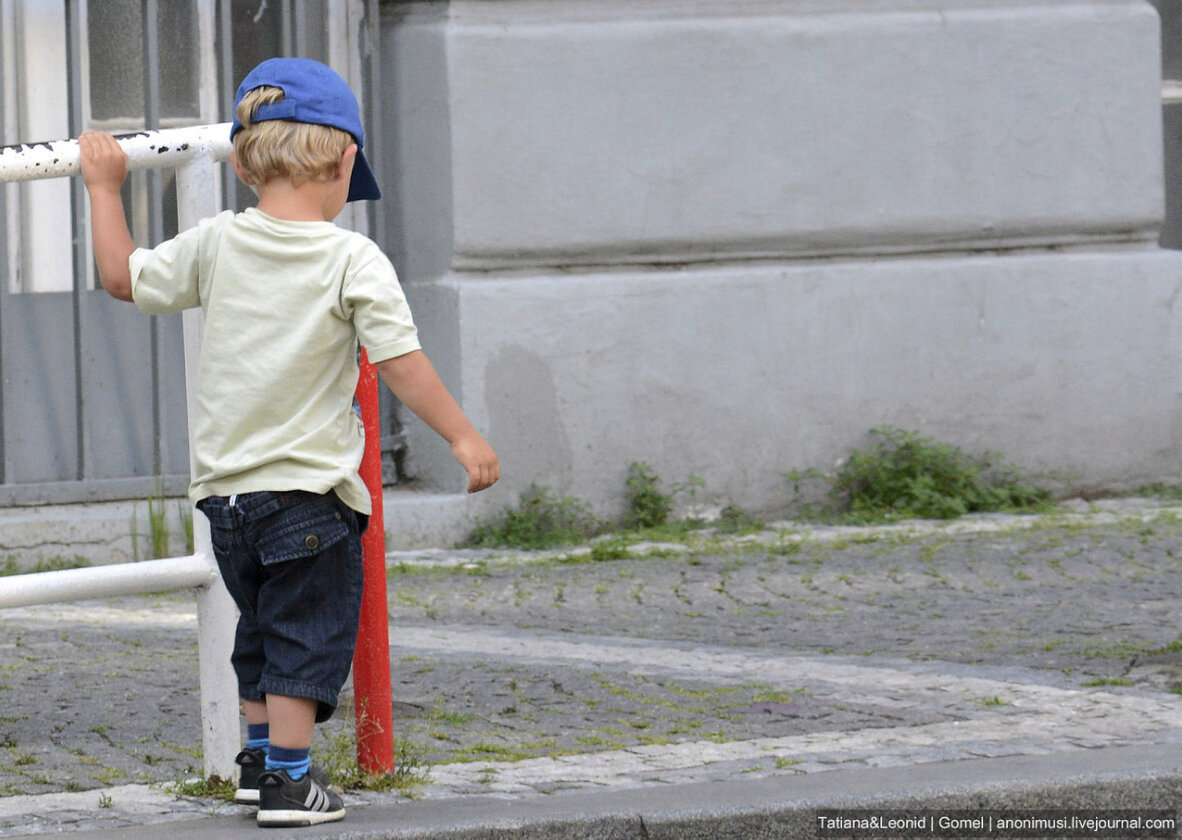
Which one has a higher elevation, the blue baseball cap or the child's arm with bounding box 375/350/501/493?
the blue baseball cap

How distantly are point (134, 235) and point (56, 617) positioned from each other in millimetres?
2023

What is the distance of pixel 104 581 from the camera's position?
311cm

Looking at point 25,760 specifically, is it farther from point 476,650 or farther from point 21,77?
point 21,77

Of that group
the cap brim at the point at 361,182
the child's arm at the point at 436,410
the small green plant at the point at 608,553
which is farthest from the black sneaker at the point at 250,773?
the small green plant at the point at 608,553

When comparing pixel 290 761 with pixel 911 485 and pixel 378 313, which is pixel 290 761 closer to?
pixel 378 313

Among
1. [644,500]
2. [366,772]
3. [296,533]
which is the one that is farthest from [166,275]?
[644,500]

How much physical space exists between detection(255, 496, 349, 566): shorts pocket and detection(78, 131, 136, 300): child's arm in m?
0.50

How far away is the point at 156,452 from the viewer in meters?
7.02

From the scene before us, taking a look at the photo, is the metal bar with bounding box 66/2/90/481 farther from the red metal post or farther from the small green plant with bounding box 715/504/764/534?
the red metal post

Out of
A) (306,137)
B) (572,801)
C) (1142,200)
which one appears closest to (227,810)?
(572,801)

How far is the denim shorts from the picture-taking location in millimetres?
2893

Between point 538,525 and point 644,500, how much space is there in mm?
492

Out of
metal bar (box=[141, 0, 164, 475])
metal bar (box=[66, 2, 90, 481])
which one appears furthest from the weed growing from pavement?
metal bar (box=[66, 2, 90, 481])

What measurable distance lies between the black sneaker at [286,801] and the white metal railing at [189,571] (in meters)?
0.33
